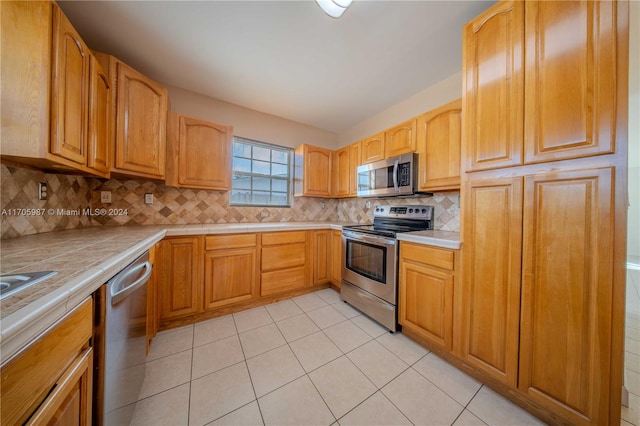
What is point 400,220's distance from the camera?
2.55 m

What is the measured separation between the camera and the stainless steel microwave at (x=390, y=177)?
85.1 inches

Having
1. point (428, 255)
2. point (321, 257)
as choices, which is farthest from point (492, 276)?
point (321, 257)

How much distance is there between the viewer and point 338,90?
2.47 m

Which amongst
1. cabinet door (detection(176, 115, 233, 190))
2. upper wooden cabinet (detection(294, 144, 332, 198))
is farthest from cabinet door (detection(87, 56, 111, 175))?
upper wooden cabinet (detection(294, 144, 332, 198))

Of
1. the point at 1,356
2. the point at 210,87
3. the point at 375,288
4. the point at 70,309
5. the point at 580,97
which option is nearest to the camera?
the point at 1,356

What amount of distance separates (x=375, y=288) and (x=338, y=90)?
89.9 inches

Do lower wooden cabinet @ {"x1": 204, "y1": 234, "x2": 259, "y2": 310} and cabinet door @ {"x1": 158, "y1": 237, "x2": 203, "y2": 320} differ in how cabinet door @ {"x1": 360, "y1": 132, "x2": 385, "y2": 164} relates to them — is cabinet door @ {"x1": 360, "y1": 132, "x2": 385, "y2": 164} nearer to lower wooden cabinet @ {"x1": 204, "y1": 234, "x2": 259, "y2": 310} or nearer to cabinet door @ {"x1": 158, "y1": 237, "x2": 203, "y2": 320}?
lower wooden cabinet @ {"x1": 204, "y1": 234, "x2": 259, "y2": 310}

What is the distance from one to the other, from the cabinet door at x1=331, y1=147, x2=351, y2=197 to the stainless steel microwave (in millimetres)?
306

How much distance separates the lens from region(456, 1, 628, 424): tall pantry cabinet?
0.97 metres

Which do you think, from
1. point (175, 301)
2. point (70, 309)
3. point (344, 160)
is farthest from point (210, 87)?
point (70, 309)

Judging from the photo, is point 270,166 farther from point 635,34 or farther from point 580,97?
point 635,34

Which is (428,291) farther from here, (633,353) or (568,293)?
(633,353)

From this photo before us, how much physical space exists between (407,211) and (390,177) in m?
0.47

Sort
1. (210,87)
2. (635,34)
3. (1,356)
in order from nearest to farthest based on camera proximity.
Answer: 1. (1,356)
2. (635,34)
3. (210,87)
